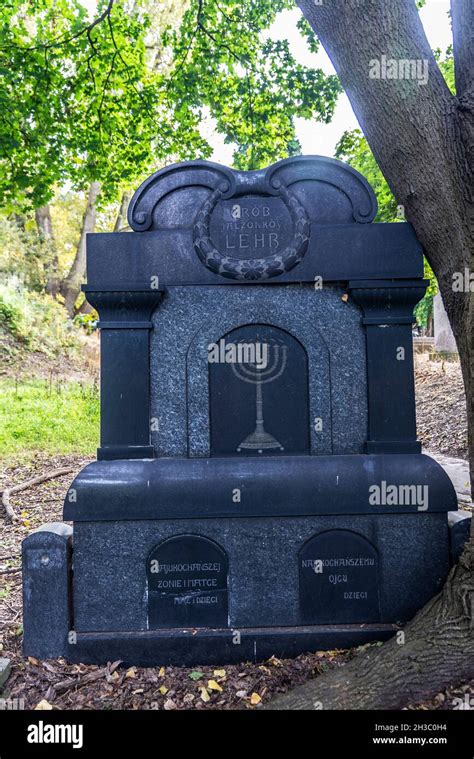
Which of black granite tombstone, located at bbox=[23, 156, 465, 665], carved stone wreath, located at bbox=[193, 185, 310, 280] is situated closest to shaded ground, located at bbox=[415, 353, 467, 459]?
black granite tombstone, located at bbox=[23, 156, 465, 665]

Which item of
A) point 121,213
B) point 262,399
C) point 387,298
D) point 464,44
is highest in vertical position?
point 121,213

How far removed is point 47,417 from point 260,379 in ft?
23.4

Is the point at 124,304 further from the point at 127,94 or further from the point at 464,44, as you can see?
the point at 127,94

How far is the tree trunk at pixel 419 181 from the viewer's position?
8.55 ft

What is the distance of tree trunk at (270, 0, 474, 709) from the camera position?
2605 millimetres

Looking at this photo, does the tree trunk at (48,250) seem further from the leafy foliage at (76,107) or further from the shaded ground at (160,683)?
the shaded ground at (160,683)

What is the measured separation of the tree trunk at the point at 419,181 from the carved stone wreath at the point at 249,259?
25.6 inches

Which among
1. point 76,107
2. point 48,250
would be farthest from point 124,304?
point 48,250

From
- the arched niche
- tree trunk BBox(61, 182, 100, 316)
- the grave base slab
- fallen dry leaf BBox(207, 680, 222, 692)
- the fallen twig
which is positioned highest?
tree trunk BBox(61, 182, 100, 316)

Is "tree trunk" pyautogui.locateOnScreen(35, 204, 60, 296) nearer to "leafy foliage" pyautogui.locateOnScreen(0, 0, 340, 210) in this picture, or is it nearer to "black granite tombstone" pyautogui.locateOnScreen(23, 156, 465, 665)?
"leafy foliage" pyautogui.locateOnScreen(0, 0, 340, 210)

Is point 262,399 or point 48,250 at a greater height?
point 48,250

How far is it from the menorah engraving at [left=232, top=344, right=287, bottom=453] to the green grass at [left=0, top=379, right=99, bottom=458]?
18.5 ft

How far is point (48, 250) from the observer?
649 inches

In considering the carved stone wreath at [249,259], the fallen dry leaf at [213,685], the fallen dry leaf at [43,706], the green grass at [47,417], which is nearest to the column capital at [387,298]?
the carved stone wreath at [249,259]
